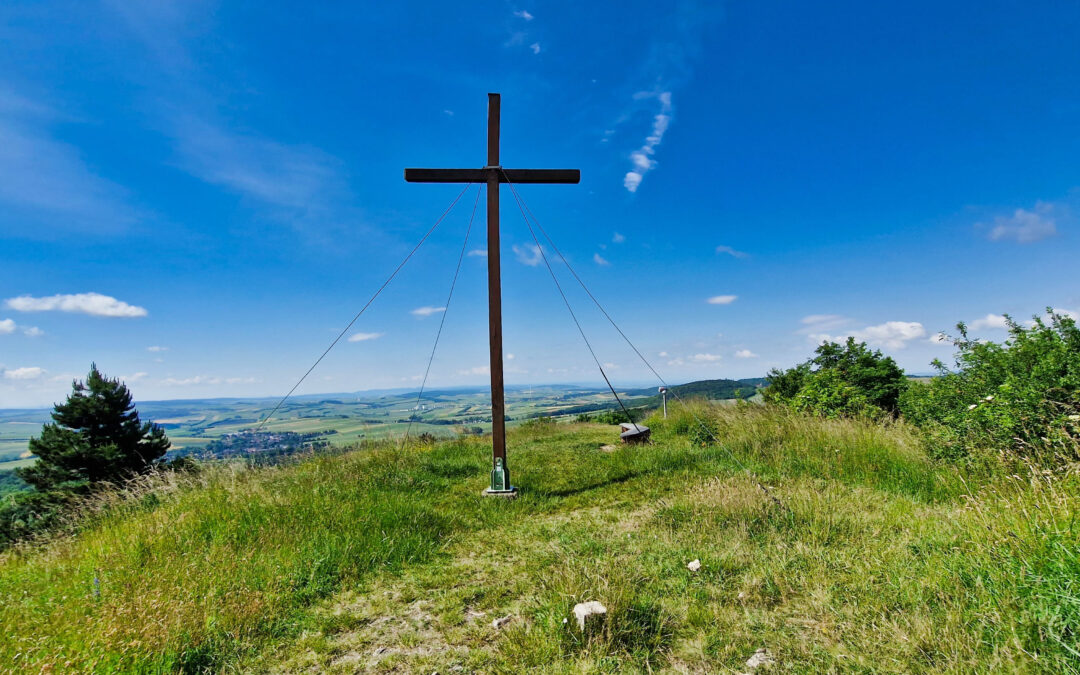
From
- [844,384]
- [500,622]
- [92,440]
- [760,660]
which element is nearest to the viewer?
[760,660]

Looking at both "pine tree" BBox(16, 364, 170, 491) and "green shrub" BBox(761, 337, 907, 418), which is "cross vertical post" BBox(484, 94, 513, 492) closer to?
"green shrub" BBox(761, 337, 907, 418)

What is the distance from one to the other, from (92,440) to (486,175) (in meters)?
27.3

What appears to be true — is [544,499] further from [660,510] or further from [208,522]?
[208,522]

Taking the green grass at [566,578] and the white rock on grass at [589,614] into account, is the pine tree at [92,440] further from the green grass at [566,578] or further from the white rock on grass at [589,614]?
the white rock on grass at [589,614]

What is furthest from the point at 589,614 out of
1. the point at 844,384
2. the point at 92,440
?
the point at 92,440

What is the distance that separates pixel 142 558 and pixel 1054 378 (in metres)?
11.5

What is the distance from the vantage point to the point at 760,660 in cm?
261

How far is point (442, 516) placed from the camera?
18.8 ft

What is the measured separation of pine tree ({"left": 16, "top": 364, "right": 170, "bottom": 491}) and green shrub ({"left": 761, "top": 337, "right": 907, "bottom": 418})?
90.8 feet

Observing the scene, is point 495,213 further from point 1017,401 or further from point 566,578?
point 1017,401

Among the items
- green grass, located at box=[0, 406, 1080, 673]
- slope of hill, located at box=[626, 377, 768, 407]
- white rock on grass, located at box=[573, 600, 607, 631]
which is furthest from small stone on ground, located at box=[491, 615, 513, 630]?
slope of hill, located at box=[626, 377, 768, 407]

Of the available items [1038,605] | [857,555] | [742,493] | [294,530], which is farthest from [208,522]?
[1038,605]

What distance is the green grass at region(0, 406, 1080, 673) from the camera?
8.60ft

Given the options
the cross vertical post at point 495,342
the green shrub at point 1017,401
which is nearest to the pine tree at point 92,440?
the cross vertical post at point 495,342
